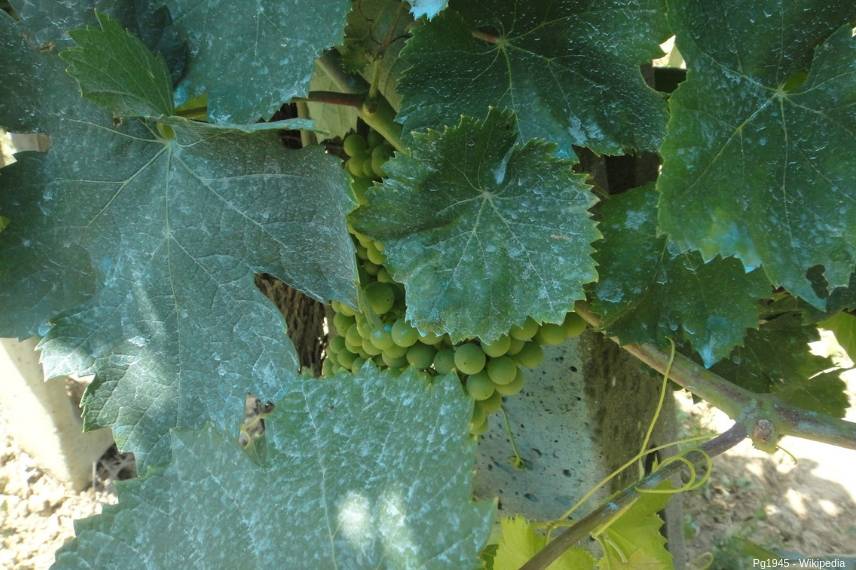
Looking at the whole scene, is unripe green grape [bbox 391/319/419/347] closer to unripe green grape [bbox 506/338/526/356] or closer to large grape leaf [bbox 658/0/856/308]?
unripe green grape [bbox 506/338/526/356]

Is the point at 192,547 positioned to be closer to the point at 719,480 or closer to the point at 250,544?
the point at 250,544

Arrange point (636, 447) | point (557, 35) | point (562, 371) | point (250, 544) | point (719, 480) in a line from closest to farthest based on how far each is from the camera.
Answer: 1. point (250, 544)
2. point (557, 35)
3. point (562, 371)
4. point (636, 447)
5. point (719, 480)

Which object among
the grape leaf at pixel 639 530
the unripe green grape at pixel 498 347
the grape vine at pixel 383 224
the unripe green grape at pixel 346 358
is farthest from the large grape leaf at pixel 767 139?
the unripe green grape at pixel 346 358

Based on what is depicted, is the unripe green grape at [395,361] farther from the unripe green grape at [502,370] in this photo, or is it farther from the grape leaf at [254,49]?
the grape leaf at [254,49]

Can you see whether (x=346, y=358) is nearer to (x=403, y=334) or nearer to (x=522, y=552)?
(x=403, y=334)

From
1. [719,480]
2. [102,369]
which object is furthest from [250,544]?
[719,480]

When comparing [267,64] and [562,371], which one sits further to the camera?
[562,371]

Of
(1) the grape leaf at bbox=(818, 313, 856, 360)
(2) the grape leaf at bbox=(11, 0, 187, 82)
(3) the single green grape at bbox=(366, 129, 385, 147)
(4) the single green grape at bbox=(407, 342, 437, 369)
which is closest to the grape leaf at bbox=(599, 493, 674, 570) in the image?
(4) the single green grape at bbox=(407, 342, 437, 369)
